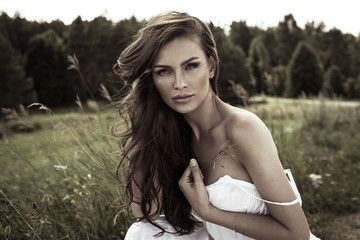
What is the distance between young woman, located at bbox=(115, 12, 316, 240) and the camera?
1.92m

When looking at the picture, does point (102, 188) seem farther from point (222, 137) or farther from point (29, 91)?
point (29, 91)

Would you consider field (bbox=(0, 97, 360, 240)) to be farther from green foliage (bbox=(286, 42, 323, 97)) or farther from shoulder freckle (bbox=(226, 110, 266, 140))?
green foliage (bbox=(286, 42, 323, 97))

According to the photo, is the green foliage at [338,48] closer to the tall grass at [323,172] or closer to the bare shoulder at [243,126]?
the tall grass at [323,172]

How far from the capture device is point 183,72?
2.10 metres

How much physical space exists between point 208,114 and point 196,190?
0.55 m

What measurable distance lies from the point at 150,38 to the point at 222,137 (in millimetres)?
752

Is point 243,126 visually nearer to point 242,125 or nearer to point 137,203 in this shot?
point 242,125

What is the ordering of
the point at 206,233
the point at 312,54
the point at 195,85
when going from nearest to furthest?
the point at 195,85 → the point at 206,233 → the point at 312,54

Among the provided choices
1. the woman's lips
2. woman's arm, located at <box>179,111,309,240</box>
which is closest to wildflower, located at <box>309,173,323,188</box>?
woman's arm, located at <box>179,111,309,240</box>

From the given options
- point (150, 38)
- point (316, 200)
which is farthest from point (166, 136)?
point (316, 200)

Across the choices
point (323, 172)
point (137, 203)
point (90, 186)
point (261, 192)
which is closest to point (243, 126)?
point (261, 192)

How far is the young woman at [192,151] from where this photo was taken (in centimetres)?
192

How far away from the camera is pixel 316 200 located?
397 cm

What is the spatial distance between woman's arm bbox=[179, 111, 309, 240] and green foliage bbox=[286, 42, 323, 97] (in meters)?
15.7
